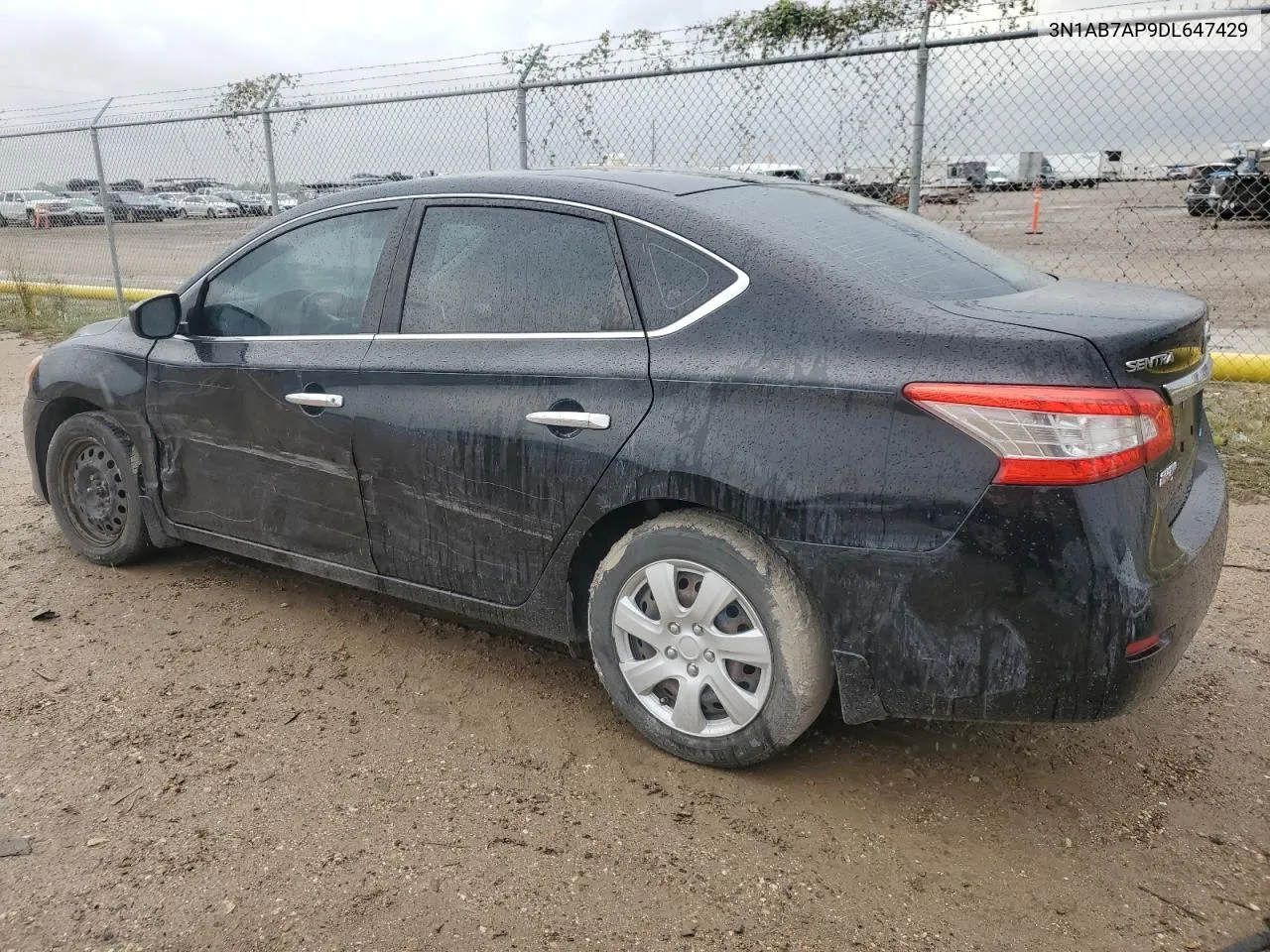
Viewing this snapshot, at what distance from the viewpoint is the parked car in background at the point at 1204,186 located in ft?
21.8

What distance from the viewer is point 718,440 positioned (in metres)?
2.68

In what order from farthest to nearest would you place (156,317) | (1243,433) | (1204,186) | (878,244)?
(1204,186) < (1243,433) < (156,317) < (878,244)

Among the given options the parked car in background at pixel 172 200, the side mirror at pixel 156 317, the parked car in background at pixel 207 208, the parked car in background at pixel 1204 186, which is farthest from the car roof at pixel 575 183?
the parked car in background at pixel 172 200

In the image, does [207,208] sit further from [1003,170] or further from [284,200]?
[1003,170]

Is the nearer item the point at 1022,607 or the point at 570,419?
the point at 1022,607

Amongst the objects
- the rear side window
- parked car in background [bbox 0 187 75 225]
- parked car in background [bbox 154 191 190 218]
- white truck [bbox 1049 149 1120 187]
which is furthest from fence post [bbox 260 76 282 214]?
the rear side window

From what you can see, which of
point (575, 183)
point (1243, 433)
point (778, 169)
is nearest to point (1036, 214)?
point (778, 169)

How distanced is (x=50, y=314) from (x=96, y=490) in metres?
9.77

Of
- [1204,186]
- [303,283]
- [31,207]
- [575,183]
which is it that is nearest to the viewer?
[575,183]

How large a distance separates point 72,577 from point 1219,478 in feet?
14.5

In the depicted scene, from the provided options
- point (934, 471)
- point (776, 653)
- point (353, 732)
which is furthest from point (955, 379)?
point (353, 732)

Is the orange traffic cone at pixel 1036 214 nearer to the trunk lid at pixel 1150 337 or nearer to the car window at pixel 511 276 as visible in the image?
the trunk lid at pixel 1150 337

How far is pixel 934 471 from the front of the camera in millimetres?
2389

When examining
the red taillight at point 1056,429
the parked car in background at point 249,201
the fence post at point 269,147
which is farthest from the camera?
the parked car in background at point 249,201
